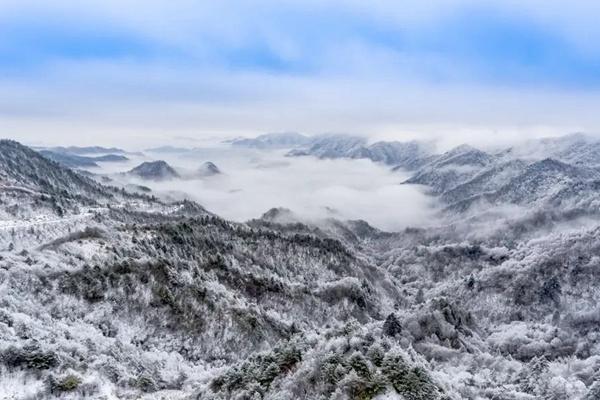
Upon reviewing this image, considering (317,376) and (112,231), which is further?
(112,231)

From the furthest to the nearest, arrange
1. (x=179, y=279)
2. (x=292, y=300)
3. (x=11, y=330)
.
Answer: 1. (x=292, y=300)
2. (x=179, y=279)
3. (x=11, y=330)

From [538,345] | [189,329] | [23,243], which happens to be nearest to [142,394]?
[189,329]

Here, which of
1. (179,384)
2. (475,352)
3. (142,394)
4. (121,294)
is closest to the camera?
(142,394)

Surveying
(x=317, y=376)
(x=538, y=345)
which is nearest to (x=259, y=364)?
(x=317, y=376)

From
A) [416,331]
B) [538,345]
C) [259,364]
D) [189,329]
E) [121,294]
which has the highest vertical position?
[259,364]

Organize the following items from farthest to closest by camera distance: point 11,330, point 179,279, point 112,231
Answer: point 112,231, point 179,279, point 11,330

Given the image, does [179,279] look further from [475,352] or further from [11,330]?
[475,352]

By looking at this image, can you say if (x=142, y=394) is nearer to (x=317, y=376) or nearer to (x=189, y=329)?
(x=317, y=376)

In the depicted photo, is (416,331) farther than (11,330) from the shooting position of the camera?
Yes

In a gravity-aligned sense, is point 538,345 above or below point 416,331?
below
